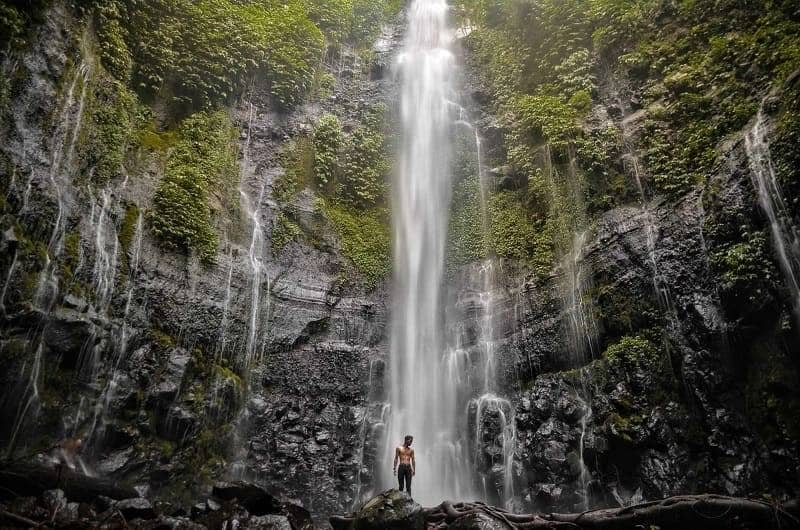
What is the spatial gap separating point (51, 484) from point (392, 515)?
17.0 ft

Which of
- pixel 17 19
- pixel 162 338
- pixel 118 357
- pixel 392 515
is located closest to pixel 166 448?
pixel 118 357

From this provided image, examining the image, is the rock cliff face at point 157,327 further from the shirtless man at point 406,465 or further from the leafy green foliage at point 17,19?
the shirtless man at point 406,465

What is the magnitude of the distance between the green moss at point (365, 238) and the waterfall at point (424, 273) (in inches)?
16.6

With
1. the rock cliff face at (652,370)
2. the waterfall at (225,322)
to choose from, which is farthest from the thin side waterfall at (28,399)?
the rock cliff face at (652,370)

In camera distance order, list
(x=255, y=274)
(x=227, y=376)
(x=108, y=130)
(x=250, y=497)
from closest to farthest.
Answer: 1. (x=250, y=497)
2. (x=108, y=130)
3. (x=227, y=376)
4. (x=255, y=274)

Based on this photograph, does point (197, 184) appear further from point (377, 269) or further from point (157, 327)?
point (377, 269)

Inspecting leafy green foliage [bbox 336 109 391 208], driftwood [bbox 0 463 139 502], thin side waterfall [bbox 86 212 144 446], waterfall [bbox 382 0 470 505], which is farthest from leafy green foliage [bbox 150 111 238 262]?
waterfall [bbox 382 0 470 505]

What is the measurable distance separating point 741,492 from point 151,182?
43.4 ft

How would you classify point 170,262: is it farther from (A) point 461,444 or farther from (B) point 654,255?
(B) point 654,255

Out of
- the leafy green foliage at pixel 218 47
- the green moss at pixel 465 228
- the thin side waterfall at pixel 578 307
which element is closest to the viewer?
the thin side waterfall at pixel 578 307

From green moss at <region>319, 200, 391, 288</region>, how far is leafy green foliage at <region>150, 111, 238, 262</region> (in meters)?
2.98

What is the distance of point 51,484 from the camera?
7102 mm

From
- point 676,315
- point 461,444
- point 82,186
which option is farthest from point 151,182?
point 676,315

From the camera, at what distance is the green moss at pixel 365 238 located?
44.9 ft
